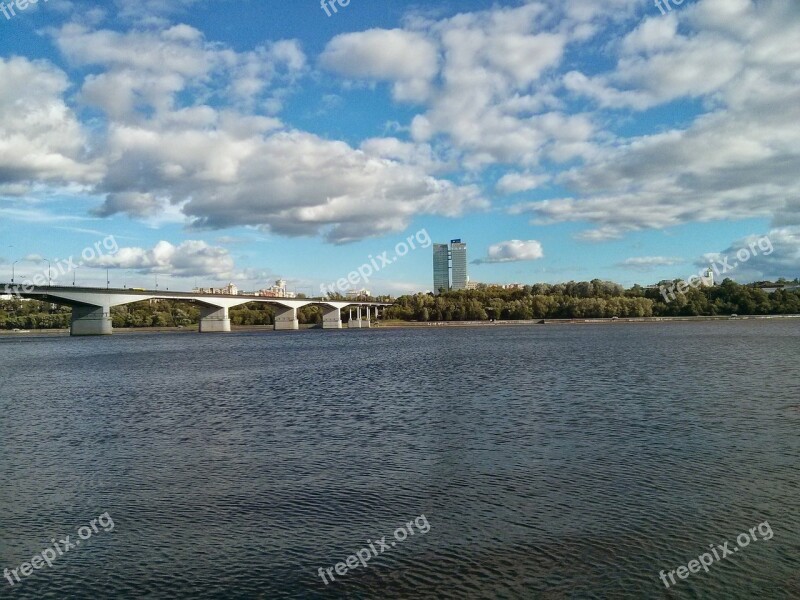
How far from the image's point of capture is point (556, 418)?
2361 centimetres

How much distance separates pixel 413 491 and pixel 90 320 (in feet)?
387

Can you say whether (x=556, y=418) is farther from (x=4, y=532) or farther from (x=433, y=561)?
(x=4, y=532)

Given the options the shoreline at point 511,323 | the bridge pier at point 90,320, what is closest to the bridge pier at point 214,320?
the shoreline at point 511,323

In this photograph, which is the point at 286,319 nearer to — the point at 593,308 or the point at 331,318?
the point at 331,318

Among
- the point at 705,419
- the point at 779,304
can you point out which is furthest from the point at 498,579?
the point at 779,304

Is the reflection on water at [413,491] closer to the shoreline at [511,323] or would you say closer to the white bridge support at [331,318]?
the shoreline at [511,323]

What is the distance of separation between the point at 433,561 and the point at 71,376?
4413 cm

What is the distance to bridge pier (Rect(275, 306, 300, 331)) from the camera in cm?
17138

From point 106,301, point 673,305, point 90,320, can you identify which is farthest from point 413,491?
point 673,305

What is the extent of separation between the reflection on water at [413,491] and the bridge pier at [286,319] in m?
140

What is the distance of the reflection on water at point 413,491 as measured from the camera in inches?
396

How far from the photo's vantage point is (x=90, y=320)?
384ft

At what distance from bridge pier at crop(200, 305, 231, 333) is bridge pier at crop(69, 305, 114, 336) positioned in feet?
105

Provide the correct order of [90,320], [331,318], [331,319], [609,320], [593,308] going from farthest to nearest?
[331,319], [331,318], [593,308], [609,320], [90,320]
